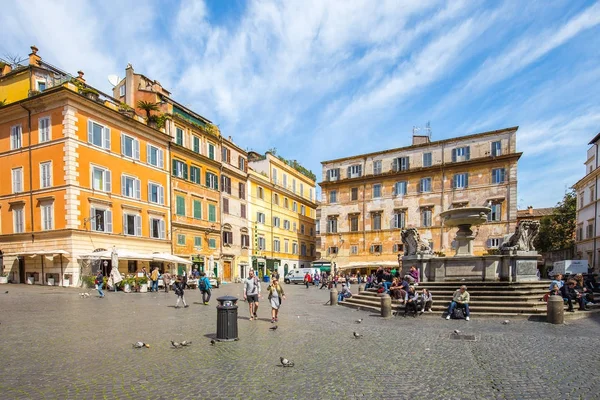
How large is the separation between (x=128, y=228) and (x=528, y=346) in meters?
27.0

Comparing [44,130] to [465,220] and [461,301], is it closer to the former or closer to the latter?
[465,220]

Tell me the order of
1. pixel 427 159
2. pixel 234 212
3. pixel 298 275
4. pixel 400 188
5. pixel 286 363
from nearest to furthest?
pixel 286 363 → pixel 298 275 → pixel 234 212 → pixel 427 159 → pixel 400 188

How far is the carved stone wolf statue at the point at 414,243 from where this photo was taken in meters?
18.4

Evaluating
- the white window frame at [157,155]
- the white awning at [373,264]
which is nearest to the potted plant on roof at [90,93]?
the white window frame at [157,155]

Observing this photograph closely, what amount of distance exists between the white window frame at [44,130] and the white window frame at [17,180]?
110 inches

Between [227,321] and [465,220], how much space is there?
497 inches

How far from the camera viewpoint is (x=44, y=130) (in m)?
26.6

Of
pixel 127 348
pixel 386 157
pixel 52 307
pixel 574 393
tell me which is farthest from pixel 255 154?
pixel 574 393

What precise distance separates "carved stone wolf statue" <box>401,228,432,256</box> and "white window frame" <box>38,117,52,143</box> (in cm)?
2249

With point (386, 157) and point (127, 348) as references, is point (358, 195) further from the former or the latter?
point (127, 348)

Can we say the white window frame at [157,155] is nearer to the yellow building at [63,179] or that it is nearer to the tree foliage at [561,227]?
the yellow building at [63,179]

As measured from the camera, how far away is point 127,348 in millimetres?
8891

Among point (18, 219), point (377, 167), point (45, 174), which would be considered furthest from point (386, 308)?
point (377, 167)

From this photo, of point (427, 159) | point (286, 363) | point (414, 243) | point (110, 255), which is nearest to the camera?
point (286, 363)
